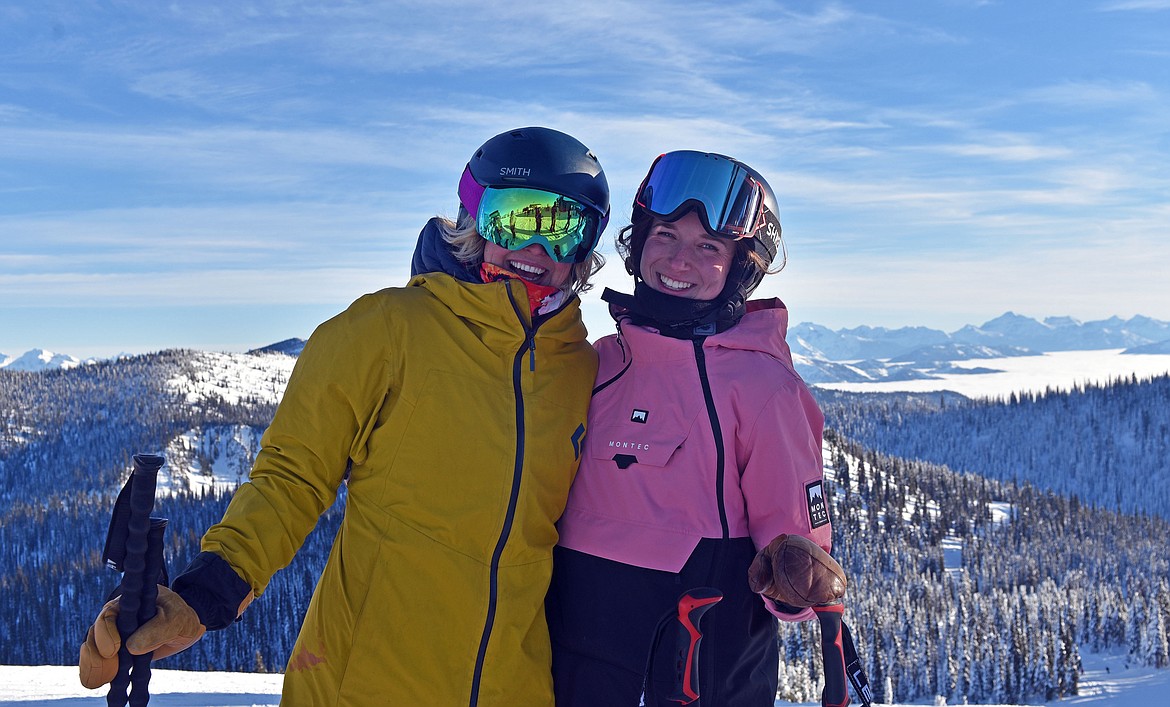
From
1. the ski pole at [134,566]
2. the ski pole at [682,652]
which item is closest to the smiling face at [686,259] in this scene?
the ski pole at [682,652]

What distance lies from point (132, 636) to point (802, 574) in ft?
7.25

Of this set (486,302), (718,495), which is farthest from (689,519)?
(486,302)

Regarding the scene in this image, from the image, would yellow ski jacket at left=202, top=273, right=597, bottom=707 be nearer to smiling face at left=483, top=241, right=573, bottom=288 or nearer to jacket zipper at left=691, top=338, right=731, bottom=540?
smiling face at left=483, top=241, right=573, bottom=288

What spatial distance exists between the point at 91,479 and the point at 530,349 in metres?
220

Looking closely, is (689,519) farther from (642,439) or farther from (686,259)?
(686,259)

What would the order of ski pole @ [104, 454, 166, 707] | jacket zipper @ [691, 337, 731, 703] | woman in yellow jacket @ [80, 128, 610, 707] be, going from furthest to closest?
jacket zipper @ [691, 337, 731, 703]
woman in yellow jacket @ [80, 128, 610, 707]
ski pole @ [104, 454, 166, 707]

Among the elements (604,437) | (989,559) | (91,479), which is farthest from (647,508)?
(91,479)

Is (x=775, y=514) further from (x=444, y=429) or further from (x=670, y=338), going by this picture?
(x=444, y=429)

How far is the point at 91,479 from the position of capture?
637 ft

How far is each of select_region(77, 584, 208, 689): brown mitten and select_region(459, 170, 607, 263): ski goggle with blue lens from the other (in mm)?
1902

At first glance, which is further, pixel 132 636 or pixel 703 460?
pixel 703 460

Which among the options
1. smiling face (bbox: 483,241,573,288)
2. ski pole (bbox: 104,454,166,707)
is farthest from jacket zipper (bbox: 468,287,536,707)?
ski pole (bbox: 104,454,166,707)

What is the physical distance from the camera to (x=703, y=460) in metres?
3.62

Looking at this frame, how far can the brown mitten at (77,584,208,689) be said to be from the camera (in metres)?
2.51
